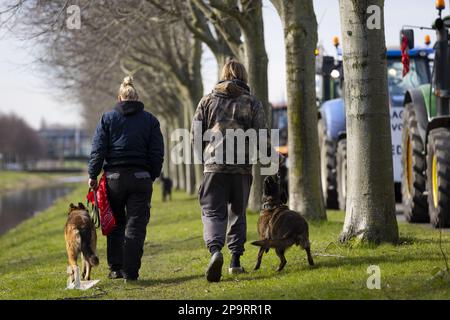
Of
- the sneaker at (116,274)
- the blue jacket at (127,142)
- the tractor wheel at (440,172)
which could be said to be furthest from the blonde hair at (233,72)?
the tractor wheel at (440,172)

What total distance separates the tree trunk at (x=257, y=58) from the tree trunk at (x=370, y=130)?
6.78 meters

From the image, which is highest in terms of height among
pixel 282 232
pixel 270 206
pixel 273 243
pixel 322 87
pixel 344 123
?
pixel 322 87

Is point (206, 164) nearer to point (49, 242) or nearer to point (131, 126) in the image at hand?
point (131, 126)

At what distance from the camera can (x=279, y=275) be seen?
371 inches

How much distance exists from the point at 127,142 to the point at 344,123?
1112 cm

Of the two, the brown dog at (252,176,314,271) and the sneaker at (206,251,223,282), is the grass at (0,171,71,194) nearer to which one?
the brown dog at (252,176,314,271)

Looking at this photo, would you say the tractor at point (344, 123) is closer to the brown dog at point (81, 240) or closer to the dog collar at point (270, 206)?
the dog collar at point (270, 206)

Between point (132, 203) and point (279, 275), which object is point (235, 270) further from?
point (132, 203)

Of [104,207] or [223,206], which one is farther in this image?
[104,207]

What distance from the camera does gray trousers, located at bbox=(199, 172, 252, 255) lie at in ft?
31.6

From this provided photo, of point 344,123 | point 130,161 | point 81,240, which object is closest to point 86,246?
point 81,240

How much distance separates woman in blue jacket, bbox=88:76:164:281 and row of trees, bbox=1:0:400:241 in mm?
2578

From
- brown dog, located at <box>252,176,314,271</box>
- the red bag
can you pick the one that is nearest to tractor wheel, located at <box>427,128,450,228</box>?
brown dog, located at <box>252,176,314,271</box>

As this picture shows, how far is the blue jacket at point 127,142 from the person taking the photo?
9.84 meters
